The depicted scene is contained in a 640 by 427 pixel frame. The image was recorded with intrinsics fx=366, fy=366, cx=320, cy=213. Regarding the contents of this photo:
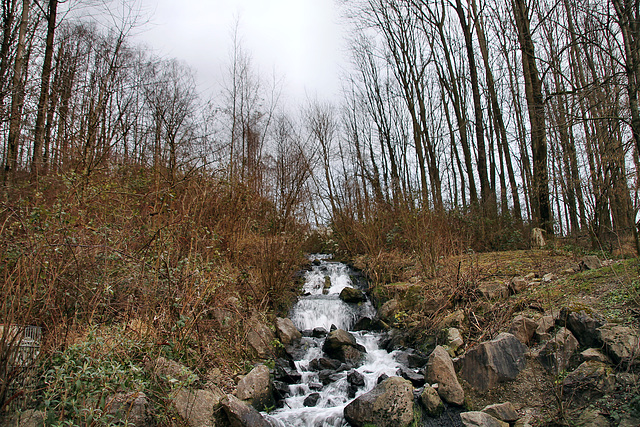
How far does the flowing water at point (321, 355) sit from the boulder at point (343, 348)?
5.1 inches

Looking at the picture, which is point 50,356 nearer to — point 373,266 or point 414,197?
point 373,266

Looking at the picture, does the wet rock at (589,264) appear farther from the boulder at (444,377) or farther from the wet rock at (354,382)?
the wet rock at (354,382)

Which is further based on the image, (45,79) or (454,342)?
(45,79)

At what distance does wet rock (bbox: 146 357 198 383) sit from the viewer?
3.01 m

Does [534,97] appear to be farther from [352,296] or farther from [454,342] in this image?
[454,342]

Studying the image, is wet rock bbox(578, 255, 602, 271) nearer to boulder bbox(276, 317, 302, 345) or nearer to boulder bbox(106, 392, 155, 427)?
boulder bbox(276, 317, 302, 345)

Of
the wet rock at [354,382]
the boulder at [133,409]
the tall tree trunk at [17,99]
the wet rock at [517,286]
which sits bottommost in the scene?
the wet rock at [354,382]

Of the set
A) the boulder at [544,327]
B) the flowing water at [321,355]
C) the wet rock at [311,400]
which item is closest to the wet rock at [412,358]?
→ the flowing water at [321,355]

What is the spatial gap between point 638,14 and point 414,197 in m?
4.43

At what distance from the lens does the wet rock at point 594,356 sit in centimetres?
309

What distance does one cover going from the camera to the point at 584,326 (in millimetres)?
3455

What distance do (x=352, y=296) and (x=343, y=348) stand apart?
2.39m

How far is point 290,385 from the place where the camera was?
4.51 meters

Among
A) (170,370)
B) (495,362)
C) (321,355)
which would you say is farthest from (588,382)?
(170,370)
